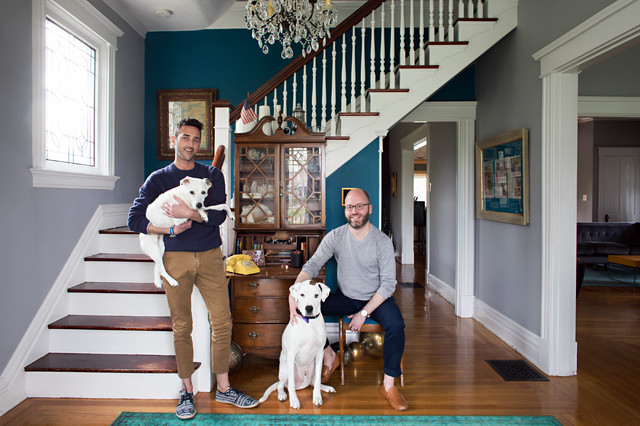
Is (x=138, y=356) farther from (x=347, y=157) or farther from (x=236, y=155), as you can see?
(x=347, y=157)

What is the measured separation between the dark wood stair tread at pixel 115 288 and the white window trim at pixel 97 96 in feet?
2.40

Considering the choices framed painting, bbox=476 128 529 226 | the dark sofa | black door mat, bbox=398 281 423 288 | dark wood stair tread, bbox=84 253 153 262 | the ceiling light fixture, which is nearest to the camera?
dark wood stair tread, bbox=84 253 153 262

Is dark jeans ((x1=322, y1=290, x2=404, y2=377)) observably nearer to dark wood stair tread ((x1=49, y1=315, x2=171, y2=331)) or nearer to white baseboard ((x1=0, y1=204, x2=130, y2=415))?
dark wood stair tread ((x1=49, y1=315, x2=171, y2=331))

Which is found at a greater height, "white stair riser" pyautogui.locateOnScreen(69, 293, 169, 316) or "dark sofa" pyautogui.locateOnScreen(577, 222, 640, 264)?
"dark sofa" pyautogui.locateOnScreen(577, 222, 640, 264)

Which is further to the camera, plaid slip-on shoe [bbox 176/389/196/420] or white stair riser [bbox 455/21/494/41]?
white stair riser [bbox 455/21/494/41]

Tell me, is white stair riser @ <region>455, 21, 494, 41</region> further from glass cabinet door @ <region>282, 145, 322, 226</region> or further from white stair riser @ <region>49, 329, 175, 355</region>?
white stair riser @ <region>49, 329, 175, 355</region>

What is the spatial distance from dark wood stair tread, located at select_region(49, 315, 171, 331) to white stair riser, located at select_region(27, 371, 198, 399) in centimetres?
29

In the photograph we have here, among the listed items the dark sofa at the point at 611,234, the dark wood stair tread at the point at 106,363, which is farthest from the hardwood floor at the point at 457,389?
the dark sofa at the point at 611,234

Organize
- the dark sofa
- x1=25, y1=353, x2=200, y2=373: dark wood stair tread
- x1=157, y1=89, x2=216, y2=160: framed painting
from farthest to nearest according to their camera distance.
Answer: the dark sofa, x1=157, y1=89, x2=216, y2=160: framed painting, x1=25, y1=353, x2=200, y2=373: dark wood stair tread

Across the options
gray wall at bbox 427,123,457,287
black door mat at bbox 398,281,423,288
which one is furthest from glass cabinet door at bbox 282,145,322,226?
black door mat at bbox 398,281,423,288

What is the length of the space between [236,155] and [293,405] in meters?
1.88

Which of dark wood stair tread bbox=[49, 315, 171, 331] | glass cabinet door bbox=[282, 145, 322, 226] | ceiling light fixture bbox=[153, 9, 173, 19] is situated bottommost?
dark wood stair tread bbox=[49, 315, 171, 331]

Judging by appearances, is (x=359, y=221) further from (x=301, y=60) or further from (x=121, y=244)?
(x=121, y=244)

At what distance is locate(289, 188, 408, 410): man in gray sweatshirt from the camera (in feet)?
8.29
